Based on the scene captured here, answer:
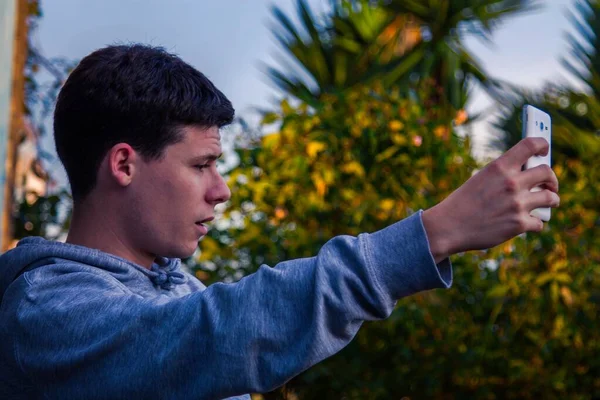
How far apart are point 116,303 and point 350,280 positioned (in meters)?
0.31

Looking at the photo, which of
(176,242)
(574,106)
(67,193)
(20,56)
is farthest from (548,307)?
(574,106)

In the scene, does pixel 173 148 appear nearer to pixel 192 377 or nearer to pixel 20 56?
pixel 192 377

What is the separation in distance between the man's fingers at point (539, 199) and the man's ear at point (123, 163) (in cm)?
59

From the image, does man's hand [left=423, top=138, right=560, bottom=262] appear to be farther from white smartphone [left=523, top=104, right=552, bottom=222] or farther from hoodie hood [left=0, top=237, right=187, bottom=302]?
hoodie hood [left=0, top=237, right=187, bottom=302]

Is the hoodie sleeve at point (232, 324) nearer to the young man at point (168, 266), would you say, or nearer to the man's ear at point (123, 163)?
the young man at point (168, 266)

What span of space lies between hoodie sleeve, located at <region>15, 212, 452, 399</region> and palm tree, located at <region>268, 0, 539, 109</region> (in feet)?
22.7

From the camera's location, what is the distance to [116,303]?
1.18 metres

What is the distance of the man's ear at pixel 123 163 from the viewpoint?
1380mm

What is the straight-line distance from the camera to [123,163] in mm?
1390

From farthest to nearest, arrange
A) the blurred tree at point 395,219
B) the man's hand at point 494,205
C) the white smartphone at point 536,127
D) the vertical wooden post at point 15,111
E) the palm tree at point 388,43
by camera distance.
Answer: the palm tree at point 388,43 < the blurred tree at point 395,219 < the vertical wooden post at point 15,111 < the white smartphone at point 536,127 < the man's hand at point 494,205

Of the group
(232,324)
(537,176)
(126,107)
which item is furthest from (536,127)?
(126,107)

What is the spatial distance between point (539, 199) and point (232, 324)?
36 centimetres

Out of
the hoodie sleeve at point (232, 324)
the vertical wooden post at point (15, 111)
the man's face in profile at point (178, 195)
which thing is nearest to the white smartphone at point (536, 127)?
the hoodie sleeve at point (232, 324)

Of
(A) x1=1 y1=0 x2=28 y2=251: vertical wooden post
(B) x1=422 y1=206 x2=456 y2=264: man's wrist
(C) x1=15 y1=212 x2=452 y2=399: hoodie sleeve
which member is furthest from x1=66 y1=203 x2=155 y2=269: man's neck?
(A) x1=1 y1=0 x2=28 y2=251: vertical wooden post
